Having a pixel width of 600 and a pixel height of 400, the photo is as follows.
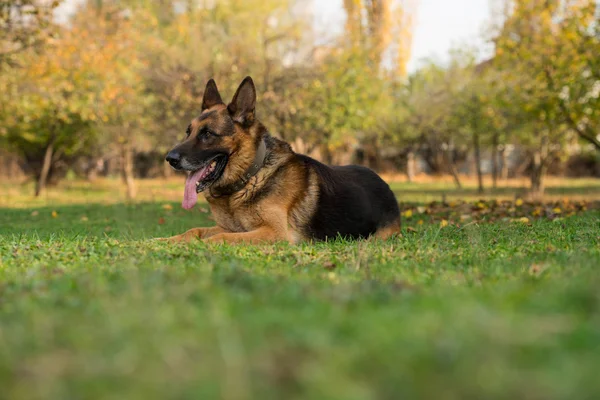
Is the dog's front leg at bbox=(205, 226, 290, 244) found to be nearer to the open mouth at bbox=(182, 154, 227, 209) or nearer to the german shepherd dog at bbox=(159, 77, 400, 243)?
the german shepherd dog at bbox=(159, 77, 400, 243)

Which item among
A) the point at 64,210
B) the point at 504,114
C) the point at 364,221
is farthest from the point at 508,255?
the point at 504,114

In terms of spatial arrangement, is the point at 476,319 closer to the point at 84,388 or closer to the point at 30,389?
the point at 84,388

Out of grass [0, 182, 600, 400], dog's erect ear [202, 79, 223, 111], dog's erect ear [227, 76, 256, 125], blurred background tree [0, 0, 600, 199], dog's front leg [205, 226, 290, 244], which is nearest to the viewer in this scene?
grass [0, 182, 600, 400]

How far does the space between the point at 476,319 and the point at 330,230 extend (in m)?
5.04

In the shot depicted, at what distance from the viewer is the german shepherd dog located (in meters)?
7.30

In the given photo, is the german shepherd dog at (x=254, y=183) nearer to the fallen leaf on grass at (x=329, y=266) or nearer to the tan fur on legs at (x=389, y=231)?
the tan fur on legs at (x=389, y=231)

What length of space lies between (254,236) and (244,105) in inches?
65.9

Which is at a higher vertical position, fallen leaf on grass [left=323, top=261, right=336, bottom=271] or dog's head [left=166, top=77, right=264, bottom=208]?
dog's head [left=166, top=77, right=264, bottom=208]

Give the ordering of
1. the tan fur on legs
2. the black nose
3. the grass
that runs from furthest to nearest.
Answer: the tan fur on legs < the black nose < the grass

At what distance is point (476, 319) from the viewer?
2.57 meters

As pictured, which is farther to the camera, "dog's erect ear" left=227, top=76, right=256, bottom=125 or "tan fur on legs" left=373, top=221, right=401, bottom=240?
"tan fur on legs" left=373, top=221, right=401, bottom=240

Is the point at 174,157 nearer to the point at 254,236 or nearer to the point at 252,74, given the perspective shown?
the point at 254,236

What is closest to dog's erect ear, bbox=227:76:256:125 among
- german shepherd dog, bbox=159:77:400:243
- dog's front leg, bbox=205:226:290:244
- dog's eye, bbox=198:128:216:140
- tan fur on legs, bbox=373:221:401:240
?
german shepherd dog, bbox=159:77:400:243

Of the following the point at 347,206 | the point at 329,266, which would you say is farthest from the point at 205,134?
the point at 329,266
